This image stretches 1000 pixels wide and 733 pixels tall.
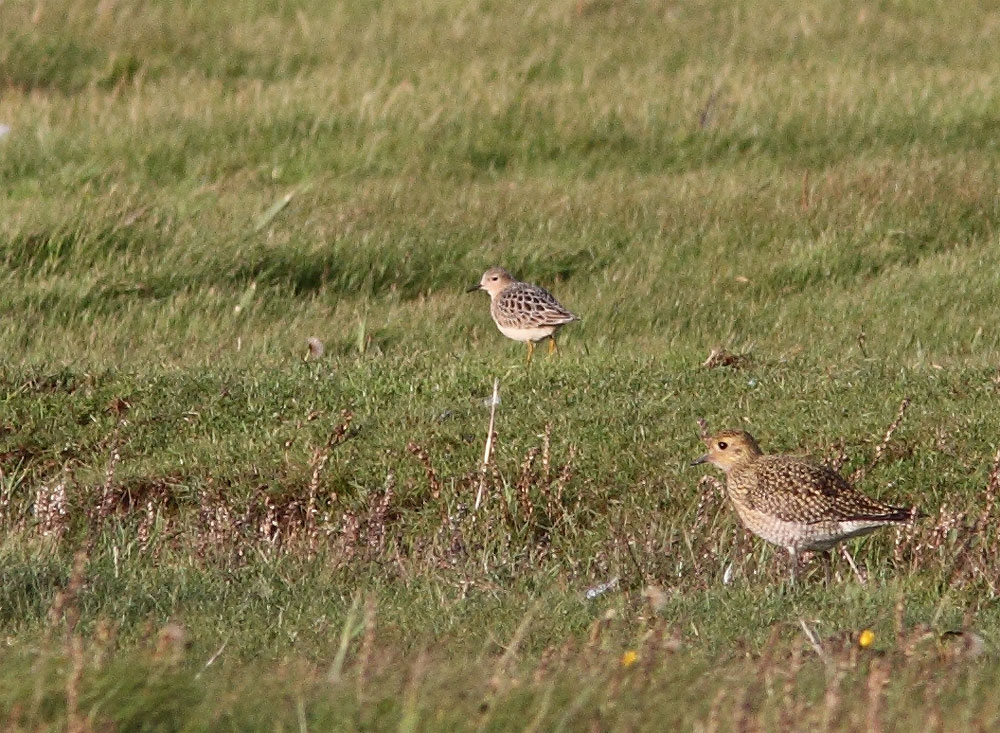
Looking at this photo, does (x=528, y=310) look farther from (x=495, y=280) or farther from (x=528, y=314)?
(x=495, y=280)

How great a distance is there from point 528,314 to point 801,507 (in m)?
3.56

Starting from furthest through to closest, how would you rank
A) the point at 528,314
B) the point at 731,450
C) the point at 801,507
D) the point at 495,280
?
1. the point at 495,280
2. the point at 528,314
3. the point at 731,450
4. the point at 801,507

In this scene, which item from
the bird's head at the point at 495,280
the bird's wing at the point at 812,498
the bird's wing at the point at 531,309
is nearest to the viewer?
the bird's wing at the point at 812,498

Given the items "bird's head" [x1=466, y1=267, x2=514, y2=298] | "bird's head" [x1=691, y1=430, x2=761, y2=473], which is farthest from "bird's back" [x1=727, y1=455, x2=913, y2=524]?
"bird's head" [x1=466, y1=267, x2=514, y2=298]

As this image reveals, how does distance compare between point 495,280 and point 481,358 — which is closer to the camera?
point 481,358

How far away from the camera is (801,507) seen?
7.21 m

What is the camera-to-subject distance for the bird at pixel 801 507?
7.19m

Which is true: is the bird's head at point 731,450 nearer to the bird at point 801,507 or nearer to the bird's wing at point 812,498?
the bird at point 801,507

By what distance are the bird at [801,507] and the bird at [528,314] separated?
9.63 ft

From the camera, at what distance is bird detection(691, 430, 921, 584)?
7188 millimetres

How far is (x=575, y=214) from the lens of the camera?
1317 cm

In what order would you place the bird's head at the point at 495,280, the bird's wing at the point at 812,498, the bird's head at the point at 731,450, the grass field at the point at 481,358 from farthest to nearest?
the bird's head at the point at 495,280 < the bird's head at the point at 731,450 < the bird's wing at the point at 812,498 < the grass field at the point at 481,358

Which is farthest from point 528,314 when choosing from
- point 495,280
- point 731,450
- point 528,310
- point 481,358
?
point 731,450

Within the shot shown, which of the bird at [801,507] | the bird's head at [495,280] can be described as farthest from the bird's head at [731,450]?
the bird's head at [495,280]
